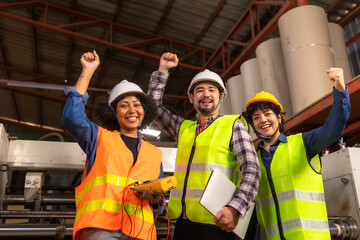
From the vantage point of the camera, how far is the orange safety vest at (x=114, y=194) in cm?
180

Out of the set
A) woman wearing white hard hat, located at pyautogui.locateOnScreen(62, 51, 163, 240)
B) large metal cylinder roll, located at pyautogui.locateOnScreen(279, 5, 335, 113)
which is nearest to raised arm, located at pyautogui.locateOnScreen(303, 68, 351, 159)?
woman wearing white hard hat, located at pyautogui.locateOnScreen(62, 51, 163, 240)

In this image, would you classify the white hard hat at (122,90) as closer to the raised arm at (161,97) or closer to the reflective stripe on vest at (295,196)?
the raised arm at (161,97)

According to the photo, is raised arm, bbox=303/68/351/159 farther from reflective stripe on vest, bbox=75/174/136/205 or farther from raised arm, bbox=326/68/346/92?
reflective stripe on vest, bbox=75/174/136/205

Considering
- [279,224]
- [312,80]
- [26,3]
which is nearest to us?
[279,224]

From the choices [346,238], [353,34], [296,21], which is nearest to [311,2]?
[353,34]

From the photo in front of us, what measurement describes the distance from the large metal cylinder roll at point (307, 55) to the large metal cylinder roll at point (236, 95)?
1765mm

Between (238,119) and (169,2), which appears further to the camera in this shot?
(169,2)

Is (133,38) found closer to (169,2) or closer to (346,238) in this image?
(169,2)

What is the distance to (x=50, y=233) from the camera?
2.54 meters

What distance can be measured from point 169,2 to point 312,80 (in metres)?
4.61

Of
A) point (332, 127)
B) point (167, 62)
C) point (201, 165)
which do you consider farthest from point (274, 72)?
point (201, 165)

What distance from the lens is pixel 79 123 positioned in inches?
75.3

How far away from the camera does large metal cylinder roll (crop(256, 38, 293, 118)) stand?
17.4 ft

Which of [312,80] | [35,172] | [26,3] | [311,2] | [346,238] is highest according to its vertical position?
[26,3]
